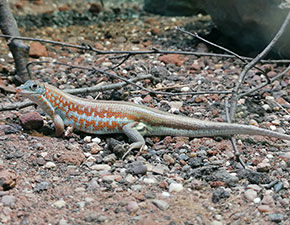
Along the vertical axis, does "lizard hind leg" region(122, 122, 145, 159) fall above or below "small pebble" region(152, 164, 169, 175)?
above

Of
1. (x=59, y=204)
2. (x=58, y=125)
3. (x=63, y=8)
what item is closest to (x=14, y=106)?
(x=58, y=125)

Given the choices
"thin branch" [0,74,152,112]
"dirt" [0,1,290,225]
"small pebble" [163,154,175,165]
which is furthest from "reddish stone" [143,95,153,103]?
"small pebble" [163,154,175,165]

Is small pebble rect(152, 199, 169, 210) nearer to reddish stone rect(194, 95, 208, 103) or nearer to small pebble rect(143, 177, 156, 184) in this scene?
small pebble rect(143, 177, 156, 184)

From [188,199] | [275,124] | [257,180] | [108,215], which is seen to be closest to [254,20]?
[275,124]

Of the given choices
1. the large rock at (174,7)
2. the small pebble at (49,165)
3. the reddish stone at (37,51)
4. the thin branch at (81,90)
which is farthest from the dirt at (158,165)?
the large rock at (174,7)

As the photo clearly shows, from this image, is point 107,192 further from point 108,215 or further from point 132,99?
point 132,99
